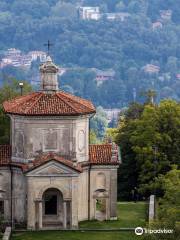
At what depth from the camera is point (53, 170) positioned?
55.8 m

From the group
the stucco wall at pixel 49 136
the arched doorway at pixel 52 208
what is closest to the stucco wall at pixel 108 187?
the stucco wall at pixel 49 136

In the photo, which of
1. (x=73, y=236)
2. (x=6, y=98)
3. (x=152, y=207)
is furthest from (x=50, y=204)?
(x=6, y=98)

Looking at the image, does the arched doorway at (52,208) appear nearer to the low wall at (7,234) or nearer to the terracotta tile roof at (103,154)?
the low wall at (7,234)

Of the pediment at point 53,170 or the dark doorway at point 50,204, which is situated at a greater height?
the pediment at point 53,170

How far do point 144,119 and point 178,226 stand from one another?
86.9 ft

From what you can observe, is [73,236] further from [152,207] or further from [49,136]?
[152,207]

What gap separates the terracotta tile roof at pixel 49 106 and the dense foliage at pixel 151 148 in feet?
32.1

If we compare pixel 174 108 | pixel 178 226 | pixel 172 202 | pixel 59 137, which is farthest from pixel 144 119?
pixel 178 226

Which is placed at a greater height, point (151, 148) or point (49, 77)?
point (49, 77)

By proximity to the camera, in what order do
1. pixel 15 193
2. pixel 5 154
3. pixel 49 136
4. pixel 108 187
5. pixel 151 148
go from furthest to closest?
pixel 151 148
pixel 108 187
pixel 5 154
pixel 15 193
pixel 49 136

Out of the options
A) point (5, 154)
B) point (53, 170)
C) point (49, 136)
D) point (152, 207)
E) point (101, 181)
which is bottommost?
point (152, 207)

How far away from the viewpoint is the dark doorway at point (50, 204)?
57.1m

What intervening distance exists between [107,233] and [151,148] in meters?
13.2

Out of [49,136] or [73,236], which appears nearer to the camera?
[73,236]
